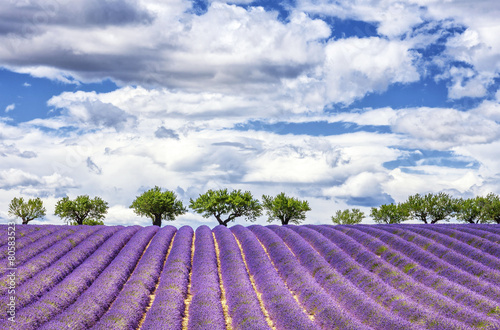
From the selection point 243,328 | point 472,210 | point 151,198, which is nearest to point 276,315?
point 243,328

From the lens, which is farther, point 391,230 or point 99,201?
point 99,201

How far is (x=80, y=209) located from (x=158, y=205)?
1271 centimetres

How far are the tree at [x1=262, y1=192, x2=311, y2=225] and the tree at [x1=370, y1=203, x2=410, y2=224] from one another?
16.1 metres

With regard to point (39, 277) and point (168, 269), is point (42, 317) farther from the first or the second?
point (168, 269)

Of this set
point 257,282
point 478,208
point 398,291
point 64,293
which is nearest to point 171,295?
point 64,293

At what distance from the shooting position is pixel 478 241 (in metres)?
26.5

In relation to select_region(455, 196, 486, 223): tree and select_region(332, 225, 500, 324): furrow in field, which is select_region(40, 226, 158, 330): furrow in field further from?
select_region(455, 196, 486, 223): tree

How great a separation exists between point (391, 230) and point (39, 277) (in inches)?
919

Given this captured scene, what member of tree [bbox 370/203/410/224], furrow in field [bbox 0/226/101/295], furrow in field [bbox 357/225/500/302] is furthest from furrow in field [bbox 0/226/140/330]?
tree [bbox 370/203/410/224]

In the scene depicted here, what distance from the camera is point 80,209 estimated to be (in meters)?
64.9

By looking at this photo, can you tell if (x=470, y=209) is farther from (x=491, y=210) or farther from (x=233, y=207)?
(x=233, y=207)

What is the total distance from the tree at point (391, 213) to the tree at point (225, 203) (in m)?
23.9

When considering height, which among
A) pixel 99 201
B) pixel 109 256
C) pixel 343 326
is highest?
pixel 99 201

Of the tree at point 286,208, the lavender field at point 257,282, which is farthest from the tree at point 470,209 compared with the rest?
the lavender field at point 257,282
